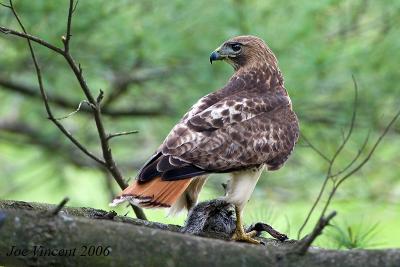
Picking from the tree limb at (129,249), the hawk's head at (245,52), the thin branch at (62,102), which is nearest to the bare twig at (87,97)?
the tree limb at (129,249)

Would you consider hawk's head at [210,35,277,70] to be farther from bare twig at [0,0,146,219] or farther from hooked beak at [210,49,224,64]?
bare twig at [0,0,146,219]

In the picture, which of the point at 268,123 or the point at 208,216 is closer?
the point at 208,216

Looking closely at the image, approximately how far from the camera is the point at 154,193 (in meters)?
2.98

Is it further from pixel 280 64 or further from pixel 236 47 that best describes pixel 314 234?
pixel 280 64

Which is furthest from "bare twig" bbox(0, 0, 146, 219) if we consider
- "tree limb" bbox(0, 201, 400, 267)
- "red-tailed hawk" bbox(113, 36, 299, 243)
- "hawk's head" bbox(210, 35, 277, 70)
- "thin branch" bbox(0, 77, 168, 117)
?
"thin branch" bbox(0, 77, 168, 117)

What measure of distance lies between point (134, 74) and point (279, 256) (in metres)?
3.46

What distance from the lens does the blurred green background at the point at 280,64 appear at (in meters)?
4.93

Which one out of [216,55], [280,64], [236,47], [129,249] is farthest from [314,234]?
[280,64]

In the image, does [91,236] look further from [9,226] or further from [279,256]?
[279,256]

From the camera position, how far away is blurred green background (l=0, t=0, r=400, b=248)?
4.93 metres

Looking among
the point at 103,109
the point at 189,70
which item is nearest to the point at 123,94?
the point at 103,109

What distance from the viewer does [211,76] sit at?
5094mm

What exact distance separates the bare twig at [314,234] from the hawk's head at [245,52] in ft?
6.87

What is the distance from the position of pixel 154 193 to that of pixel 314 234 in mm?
1108
